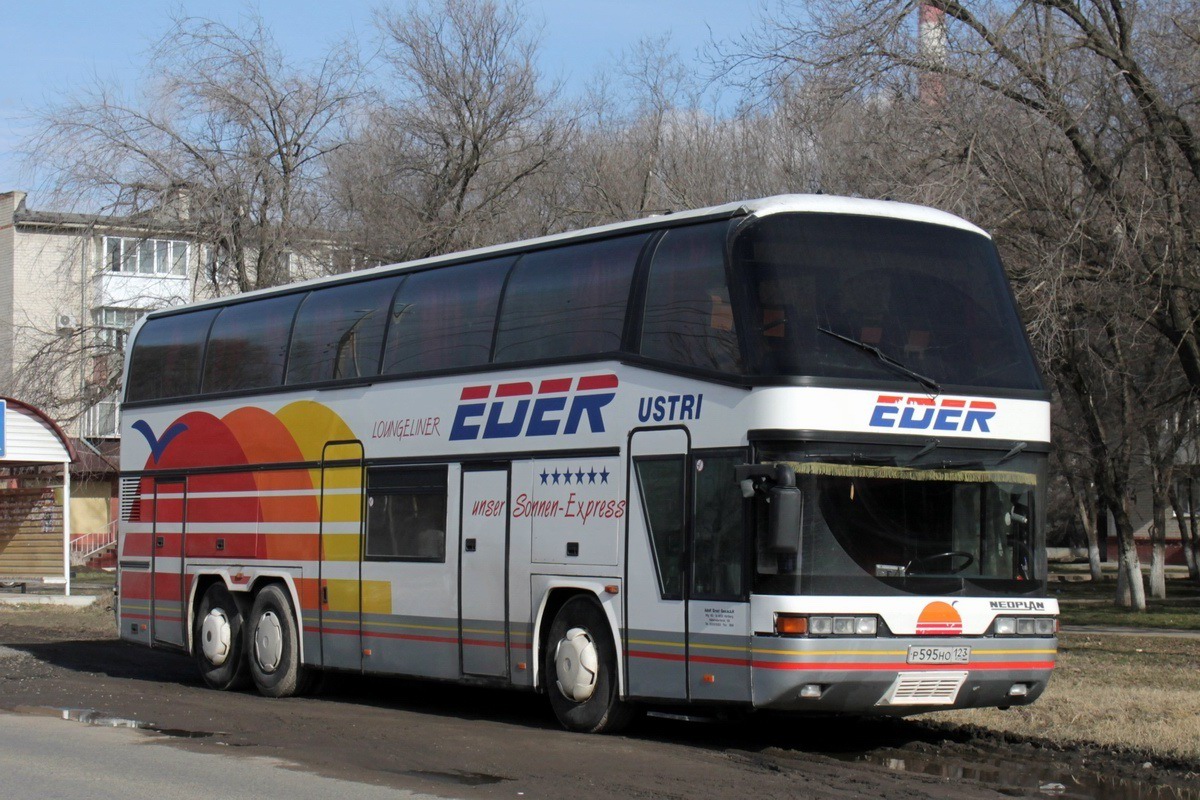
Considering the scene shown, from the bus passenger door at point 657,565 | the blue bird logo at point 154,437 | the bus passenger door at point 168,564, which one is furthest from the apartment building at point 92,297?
the bus passenger door at point 657,565

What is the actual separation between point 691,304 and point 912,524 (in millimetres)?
2303

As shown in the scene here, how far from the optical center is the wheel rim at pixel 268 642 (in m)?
16.0

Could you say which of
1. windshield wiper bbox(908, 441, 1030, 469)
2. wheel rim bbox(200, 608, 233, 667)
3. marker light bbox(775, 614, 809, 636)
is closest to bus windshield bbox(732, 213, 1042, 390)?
windshield wiper bbox(908, 441, 1030, 469)

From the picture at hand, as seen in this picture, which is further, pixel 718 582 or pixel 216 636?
pixel 216 636

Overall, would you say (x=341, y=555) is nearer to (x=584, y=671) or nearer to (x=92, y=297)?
(x=584, y=671)

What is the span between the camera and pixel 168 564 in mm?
17828

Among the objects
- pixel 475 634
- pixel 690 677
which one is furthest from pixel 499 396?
pixel 690 677

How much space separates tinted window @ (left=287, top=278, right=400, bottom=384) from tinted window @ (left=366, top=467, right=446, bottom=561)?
44.5 inches

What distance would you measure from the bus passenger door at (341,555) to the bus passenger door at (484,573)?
1.69 meters

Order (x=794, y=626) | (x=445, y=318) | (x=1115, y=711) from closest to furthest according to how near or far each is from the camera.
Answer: (x=794, y=626) < (x=1115, y=711) < (x=445, y=318)

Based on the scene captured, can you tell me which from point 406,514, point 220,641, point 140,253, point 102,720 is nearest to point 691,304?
point 406,514

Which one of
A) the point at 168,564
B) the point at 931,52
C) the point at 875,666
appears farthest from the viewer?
the point at 931,52

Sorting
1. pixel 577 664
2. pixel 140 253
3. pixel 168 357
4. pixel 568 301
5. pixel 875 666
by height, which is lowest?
pixel 577 664

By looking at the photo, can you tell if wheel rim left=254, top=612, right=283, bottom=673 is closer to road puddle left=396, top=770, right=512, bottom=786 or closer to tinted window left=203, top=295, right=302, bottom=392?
tinted window left=203, top=295, right=302, bottom=392
